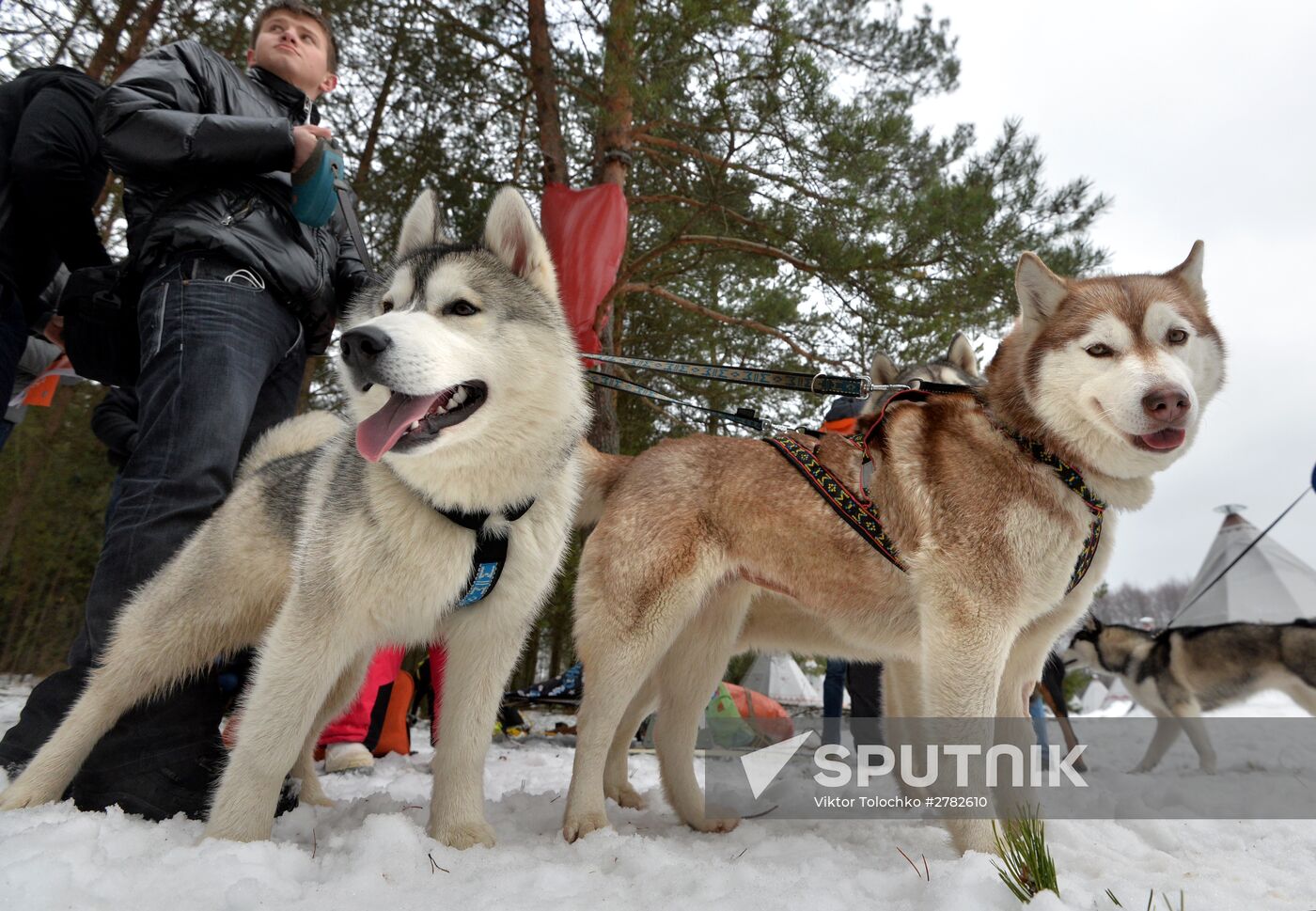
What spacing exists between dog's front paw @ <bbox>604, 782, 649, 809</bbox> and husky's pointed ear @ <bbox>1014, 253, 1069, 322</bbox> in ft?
7.95

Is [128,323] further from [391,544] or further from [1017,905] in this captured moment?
[1017,905]

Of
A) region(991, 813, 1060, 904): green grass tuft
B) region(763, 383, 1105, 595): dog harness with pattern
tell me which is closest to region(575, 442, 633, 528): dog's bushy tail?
region(763, 383, 1105, 595): dog harness with pattern

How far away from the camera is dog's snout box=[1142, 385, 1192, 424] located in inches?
83.7

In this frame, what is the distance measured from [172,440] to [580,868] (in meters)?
1.78

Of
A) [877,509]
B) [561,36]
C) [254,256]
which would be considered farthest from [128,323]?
[561,36]

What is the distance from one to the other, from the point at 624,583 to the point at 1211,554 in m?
14.9

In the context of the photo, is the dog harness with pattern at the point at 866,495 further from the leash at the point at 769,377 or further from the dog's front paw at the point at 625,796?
the dog's front paw at the point at 625,796

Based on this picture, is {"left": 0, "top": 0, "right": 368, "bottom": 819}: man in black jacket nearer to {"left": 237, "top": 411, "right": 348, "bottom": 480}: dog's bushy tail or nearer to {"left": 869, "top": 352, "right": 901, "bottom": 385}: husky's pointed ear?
{"left": 237, "top": 411, "right": 348, "bottom": 480}: dog's bushy tail

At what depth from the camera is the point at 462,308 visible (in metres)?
2.10

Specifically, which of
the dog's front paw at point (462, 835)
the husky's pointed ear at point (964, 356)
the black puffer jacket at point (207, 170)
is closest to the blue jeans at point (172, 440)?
the black puffer jacket at point (207, 170)

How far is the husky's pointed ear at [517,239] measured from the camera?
236 cm

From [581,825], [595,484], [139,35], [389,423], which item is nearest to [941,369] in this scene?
[595,484]

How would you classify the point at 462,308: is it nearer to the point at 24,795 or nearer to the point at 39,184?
the point at 39,184

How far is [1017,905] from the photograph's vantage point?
5.00ft
